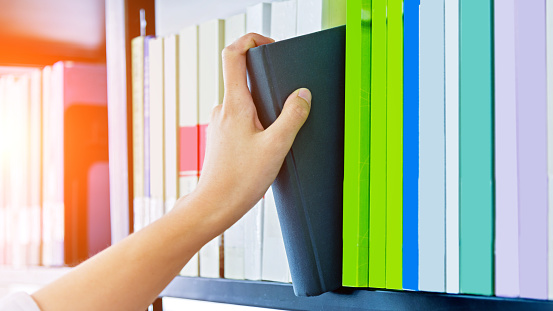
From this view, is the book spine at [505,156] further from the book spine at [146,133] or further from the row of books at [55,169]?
the row of books at [55,169]

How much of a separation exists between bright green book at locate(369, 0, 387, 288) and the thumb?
0.08 meters

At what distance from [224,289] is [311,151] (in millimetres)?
287

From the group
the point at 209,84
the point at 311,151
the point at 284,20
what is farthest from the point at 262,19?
the point at 311,151

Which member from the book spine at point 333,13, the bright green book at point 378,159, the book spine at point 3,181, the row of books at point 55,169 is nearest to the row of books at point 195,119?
the book spine at point 333,13

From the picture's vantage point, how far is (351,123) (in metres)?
0.64

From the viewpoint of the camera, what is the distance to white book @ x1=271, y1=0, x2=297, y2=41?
778 millimetres

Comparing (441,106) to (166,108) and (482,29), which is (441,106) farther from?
(166,108)

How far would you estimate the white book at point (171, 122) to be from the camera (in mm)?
920

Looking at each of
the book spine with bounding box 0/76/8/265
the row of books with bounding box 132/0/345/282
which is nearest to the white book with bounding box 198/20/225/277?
the row of books with bounding box 132/0/345/282

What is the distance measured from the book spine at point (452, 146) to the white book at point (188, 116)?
434 millimetres

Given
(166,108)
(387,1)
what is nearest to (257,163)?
(387,1)

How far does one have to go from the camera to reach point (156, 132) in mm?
952

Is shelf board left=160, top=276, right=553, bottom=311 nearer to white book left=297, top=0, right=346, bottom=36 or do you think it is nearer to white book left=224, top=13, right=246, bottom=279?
white book left=224, top=13, right=246, bottom=279

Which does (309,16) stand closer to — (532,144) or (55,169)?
(532,144)
